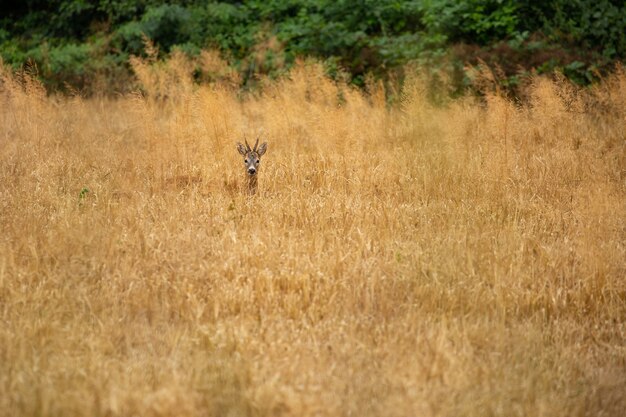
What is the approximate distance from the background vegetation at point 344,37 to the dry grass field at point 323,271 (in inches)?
131

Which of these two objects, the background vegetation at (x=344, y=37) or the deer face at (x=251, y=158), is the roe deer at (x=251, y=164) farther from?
the background vegetation at (x=344, y=37)

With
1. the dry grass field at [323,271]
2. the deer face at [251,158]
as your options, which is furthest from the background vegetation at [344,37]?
the deer face at [251,158]

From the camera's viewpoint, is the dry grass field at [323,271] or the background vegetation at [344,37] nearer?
the dry grass field at [323,271]

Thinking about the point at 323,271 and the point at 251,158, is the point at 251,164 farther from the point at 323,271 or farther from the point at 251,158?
the point at 323,271

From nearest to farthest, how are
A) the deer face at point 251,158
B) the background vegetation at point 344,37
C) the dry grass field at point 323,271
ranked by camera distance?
the dry grass field at point 323,271 < the deer face at point 251,158 < the background vegetation at point 344,37

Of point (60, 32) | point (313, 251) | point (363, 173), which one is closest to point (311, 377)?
point (313, 251)

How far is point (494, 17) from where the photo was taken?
13242 mm

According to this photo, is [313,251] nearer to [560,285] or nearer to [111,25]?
[560,285]

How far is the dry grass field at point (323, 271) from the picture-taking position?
3.54 m

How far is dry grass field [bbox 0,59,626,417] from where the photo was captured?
3539 mm

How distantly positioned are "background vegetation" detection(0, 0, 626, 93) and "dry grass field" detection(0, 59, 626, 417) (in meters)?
3.33

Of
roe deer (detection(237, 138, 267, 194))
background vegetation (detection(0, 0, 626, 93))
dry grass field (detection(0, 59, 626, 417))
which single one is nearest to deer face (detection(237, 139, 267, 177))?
roe deer (detection(237, 138, 267, 194))

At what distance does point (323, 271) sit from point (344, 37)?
9.43m

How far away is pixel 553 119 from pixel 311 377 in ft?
21.6
